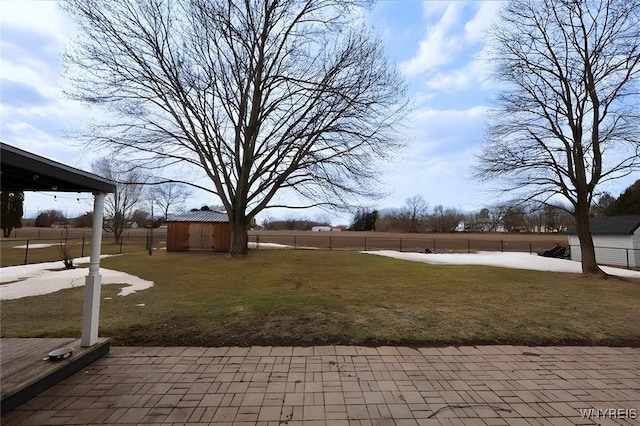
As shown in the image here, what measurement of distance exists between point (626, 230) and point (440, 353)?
23.7 meters

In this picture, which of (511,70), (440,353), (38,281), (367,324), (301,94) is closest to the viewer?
(440,353)

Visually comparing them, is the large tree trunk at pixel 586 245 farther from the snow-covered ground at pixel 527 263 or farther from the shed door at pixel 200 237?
the shed door at pixel 200 237

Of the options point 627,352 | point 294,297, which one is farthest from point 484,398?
point 294,297

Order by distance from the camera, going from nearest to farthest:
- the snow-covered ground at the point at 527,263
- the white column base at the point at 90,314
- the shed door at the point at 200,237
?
the white column base at the point at 90,314
the snow-covered ground at the point at 527,263
the shed door at the point at 200,237

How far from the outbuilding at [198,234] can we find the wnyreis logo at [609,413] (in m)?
21.8

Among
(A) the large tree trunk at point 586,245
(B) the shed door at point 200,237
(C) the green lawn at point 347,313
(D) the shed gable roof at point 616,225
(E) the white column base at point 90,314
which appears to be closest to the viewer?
(E) the white column base at point 90,314

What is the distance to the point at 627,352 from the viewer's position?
4383mm

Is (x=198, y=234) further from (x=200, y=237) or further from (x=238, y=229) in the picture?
(x=238, y=229)

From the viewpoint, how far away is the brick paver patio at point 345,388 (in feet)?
8.93

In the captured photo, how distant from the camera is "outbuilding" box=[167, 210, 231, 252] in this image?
22484 mm

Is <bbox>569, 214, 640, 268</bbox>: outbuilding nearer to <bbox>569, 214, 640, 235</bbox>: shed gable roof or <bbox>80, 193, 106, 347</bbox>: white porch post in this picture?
<bbox>569, 214, 640, 235</bbox>: shed gable roof

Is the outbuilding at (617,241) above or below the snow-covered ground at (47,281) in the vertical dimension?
above

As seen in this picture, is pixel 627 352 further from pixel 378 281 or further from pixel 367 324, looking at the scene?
pixel 378 281

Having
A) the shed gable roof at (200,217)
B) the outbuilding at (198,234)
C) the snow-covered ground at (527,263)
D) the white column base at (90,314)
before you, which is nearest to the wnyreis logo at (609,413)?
the white column base at (90,314)
